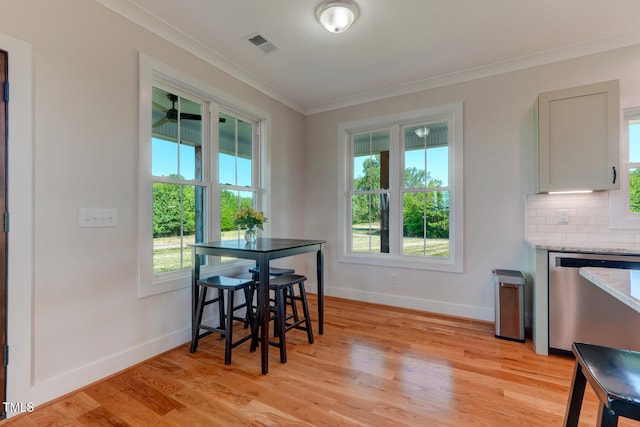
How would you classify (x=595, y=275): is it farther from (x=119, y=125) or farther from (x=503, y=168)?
(x=119, y=125)

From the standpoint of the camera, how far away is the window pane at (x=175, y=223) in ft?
8.18

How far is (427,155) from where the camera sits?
354cm

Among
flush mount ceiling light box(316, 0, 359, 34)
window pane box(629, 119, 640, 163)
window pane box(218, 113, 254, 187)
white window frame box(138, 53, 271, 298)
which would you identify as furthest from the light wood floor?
flush mount ceiling light box(316, 0, 359, 34)

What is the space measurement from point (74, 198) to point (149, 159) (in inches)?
23.5

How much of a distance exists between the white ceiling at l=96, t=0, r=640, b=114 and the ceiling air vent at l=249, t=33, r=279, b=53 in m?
0.05

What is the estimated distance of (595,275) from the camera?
1.20 meters

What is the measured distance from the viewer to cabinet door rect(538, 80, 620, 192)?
2383 mm

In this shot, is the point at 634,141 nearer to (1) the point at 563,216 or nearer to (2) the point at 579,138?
(2) the point at 579,138

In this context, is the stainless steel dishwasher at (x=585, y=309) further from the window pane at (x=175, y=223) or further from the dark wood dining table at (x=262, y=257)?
the window pane at (x=175, y=223)

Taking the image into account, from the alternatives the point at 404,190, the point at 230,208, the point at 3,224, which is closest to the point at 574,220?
the point at 404,190

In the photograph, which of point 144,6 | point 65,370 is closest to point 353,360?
point 65,370

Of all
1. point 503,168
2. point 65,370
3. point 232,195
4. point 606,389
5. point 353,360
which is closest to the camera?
point 606,389

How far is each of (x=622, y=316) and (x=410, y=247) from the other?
1.87 m

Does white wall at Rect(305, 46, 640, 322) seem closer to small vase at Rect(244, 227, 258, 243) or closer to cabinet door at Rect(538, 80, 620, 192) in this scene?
cabinet door at Rect(538, 80, 620, 192)
